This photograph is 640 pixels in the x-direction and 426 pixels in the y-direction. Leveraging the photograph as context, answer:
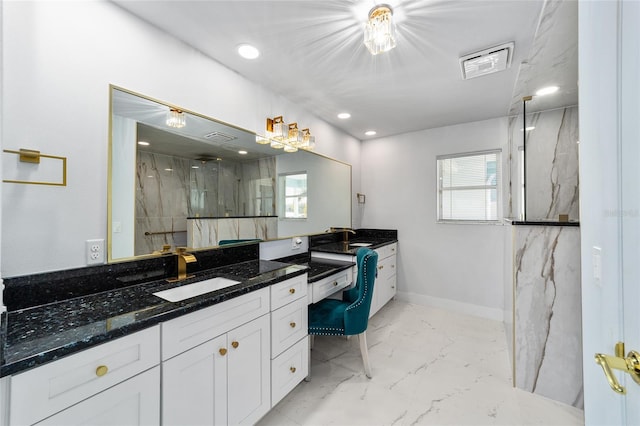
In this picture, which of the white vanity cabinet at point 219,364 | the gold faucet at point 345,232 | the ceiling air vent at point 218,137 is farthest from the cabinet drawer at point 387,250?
the ceiling air vent at point 218,137

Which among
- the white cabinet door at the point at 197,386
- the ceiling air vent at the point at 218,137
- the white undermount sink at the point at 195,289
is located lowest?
the white cabinet door at the point at 197,386

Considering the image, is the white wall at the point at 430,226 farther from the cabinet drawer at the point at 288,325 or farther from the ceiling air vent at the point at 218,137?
the ceiling air vent at the point at 218,137

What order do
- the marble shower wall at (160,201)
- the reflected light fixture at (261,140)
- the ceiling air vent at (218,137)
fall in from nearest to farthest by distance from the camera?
the marble shower wall at (160,201)
the ceiling air vent at (218,137)
the reflected light fixture at (261,140)

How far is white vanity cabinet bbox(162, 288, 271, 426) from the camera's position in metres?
1.12

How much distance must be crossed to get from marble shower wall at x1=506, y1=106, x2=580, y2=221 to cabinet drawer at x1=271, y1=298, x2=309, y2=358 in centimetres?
242

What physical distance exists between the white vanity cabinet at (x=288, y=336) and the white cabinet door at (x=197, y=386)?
1.19 feet

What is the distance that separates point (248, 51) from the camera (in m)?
1.81

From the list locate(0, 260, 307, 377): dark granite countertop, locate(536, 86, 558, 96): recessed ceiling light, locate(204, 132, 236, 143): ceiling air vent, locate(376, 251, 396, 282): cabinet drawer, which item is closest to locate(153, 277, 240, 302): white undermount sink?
locate(0, 260, 307, 377): dark granite countertop

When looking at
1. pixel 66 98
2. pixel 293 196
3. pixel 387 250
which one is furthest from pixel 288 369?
pixel 387 250

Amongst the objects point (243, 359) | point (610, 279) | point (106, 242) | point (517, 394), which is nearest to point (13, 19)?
point (106, 242)

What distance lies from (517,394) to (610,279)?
1.79m

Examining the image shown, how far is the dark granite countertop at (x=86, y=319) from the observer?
80 cm

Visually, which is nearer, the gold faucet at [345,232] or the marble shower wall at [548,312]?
the marble shower wall at [548,312]

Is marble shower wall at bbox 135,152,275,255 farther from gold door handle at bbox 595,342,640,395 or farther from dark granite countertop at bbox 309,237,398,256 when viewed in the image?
gold door handle at bbox 595,342,640,395
